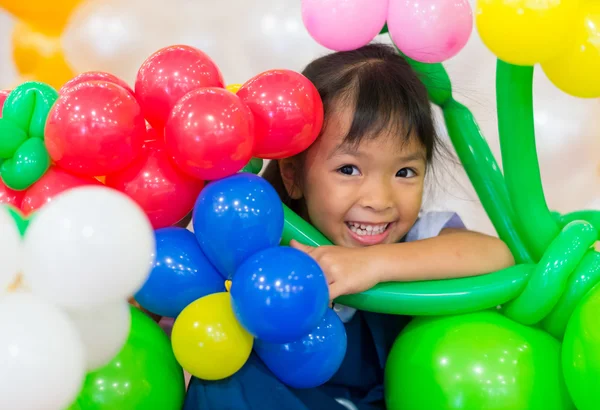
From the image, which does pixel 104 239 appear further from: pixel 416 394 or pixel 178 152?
pixel 416 394

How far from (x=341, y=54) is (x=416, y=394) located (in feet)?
1.71

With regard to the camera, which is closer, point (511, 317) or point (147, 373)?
point (147, 373)

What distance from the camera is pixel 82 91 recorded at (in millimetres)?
768

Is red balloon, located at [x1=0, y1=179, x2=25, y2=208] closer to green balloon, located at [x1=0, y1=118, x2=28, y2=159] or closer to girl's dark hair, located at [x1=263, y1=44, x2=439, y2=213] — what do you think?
green balloon, located at [x1=0, y1=118, x2=28, y2=159]

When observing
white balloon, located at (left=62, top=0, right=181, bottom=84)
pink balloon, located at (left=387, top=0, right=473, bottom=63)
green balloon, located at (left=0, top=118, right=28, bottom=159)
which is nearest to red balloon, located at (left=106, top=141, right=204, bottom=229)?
green balloon, located at (left=0, top=118, right=28, bottom=159)

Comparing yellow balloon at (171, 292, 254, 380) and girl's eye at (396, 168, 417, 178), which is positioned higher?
girl's eye at (396, 168, 417, 178)

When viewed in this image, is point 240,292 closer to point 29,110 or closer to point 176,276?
point 176,276

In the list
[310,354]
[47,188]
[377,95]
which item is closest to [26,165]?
[47,188]

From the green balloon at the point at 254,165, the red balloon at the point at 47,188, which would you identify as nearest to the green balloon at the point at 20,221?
the red balloon at the point at 47,188

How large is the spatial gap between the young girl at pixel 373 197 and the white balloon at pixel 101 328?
1.01 feet

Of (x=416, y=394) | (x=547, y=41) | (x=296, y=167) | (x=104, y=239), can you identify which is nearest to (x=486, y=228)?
(x=296, y=167)

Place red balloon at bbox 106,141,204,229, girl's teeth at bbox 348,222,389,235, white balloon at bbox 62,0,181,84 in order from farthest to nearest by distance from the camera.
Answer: white balloon at bbox 62,0,181,84 → girl's teeth at bbox 348,222,389,235 → red balloon at bbox 106,141,204,229

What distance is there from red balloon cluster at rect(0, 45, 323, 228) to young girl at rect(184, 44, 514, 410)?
116mm

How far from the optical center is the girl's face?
0.97 m
